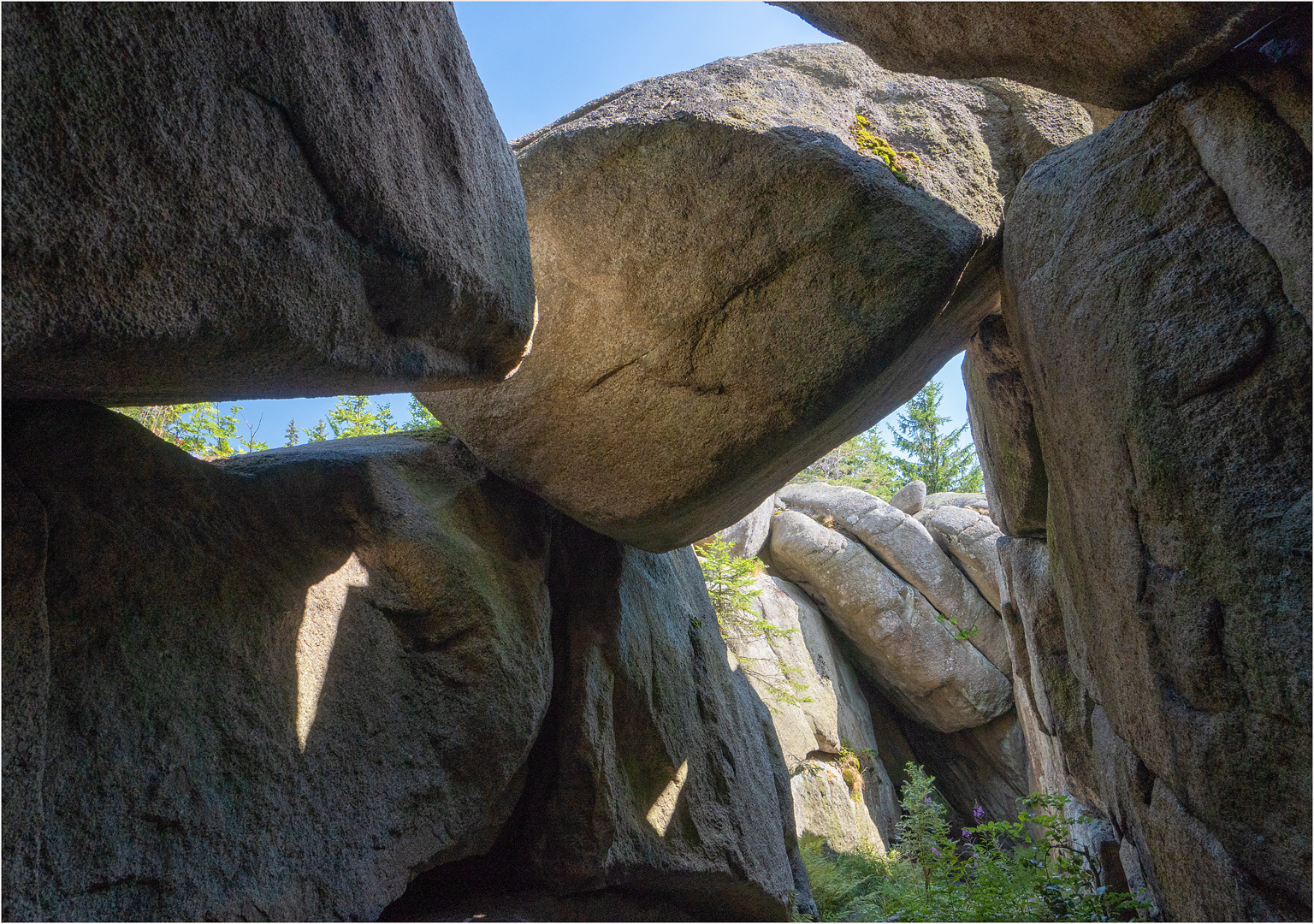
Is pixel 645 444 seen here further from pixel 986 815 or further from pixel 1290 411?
pixel 986 815

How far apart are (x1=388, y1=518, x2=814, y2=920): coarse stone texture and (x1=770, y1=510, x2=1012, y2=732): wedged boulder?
9.27m

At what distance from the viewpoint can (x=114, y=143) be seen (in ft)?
5.47

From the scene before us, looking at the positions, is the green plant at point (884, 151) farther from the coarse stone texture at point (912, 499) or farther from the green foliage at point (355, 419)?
the coarse stone texture at point (912, 499)

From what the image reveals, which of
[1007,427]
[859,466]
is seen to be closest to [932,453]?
[859,466]

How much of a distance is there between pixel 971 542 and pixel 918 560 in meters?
1.09

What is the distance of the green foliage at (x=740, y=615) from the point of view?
1159 cm

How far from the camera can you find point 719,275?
13.5 feet

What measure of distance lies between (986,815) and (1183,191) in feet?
49.7

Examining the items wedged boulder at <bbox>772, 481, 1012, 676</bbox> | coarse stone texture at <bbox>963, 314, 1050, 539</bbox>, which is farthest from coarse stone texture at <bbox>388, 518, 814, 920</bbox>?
wedged boulder at <bbox>772, 481, 1012, 676</bbox>

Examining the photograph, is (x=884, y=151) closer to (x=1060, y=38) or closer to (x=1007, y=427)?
(x=1060, y=38)

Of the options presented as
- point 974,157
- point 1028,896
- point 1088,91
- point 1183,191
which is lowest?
point 1028,896

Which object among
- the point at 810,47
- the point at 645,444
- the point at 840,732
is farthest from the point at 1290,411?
the point at 840,732

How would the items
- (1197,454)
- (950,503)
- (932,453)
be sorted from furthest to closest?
(932,453) → (950,503) → (1197,454)

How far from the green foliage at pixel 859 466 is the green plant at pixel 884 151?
20235 millimetres
